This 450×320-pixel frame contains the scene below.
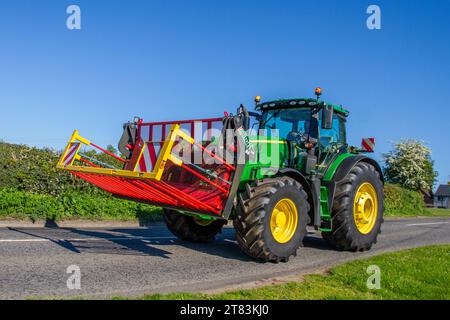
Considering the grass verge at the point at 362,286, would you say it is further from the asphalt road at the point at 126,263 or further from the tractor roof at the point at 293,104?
the tractor roof at the point at 293,104

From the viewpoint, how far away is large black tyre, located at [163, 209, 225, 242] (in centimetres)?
796

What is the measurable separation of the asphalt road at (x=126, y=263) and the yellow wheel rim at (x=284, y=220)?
0.44 m

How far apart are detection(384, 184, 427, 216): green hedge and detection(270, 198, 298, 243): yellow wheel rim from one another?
766 inches

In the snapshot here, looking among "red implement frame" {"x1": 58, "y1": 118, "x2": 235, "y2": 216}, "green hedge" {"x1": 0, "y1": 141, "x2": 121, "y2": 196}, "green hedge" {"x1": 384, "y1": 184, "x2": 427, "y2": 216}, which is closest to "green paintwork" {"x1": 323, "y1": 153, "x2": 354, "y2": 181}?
"red implement frame" {"x1": 58, "y1": 118, "x2": 235, "y2": 216}

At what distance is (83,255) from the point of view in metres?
6.43

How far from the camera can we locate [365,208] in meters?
8.62

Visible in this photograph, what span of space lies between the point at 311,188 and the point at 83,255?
3.78 meters

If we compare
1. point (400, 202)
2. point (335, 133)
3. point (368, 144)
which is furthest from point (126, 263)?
point (400, 202)

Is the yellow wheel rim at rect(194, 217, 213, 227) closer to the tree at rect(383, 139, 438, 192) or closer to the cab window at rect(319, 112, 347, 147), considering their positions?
the cab window at rect(319, 112, 347, 147)

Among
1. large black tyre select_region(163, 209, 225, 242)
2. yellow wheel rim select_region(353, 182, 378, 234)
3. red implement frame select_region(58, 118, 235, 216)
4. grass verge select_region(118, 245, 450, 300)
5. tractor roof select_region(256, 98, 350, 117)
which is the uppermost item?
tractor roof select_region(256, 98, 350, 117)

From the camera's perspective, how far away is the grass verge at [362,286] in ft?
15.2

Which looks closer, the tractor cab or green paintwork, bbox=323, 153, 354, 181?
the tractor cab
